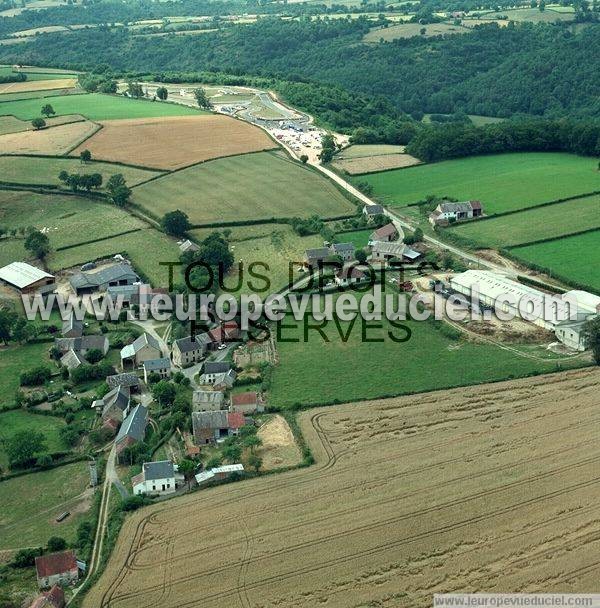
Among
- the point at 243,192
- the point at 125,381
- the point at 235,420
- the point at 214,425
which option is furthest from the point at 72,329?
the point at 243,192

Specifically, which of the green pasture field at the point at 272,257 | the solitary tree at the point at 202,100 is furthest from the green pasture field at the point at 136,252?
the solitary tree at the point at 202,100

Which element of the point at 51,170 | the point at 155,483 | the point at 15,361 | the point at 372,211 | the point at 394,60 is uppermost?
the point at 155,483

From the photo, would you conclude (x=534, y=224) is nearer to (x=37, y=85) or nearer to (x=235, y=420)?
(x=235, y=420)

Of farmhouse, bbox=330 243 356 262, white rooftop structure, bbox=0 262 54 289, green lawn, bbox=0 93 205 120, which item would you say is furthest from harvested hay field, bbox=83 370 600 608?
green lawn, bbox=0 93 205 120

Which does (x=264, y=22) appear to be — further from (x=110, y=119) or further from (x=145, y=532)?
(x=145, y=532)

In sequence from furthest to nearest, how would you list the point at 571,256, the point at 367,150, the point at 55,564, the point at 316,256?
the point at 367,150 < the point at 316,256 < the point at 571,256 < the point at 55,564

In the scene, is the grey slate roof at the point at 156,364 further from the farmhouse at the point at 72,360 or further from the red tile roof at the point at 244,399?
the red tile roof at the point at 244,399

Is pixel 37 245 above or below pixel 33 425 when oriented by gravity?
above
